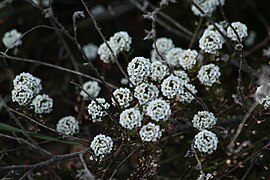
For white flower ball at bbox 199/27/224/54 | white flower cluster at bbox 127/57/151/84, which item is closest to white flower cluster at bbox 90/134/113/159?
white flower cluster at bbox 127/57/151/84

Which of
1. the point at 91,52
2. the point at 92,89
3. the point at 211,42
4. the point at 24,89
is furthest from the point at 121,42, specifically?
the point at 91,52

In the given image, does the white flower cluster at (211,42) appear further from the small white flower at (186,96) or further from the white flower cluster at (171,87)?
the white flower cluster at (171,87)

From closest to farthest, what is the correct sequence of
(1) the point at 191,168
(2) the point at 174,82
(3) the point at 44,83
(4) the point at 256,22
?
(2) the point at 174,82, (1) the point at 191,168, (3) the point at 44,83, (4) the point at 256,22

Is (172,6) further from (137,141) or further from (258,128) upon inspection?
(137,141)

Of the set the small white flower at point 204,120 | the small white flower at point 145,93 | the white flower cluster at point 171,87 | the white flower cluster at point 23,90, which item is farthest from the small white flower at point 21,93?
the small white flower at point 204,120

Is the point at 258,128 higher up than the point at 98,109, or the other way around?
the point at 98,109

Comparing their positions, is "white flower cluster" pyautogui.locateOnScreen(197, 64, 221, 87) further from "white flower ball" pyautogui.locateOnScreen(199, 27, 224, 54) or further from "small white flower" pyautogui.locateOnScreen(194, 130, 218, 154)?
"small white flower" pyautogui.locateOnScreen(194, 130, 218, 154)

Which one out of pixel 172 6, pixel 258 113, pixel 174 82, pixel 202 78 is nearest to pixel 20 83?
pixel 174 82

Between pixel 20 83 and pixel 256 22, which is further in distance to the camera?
pixel 256 22
